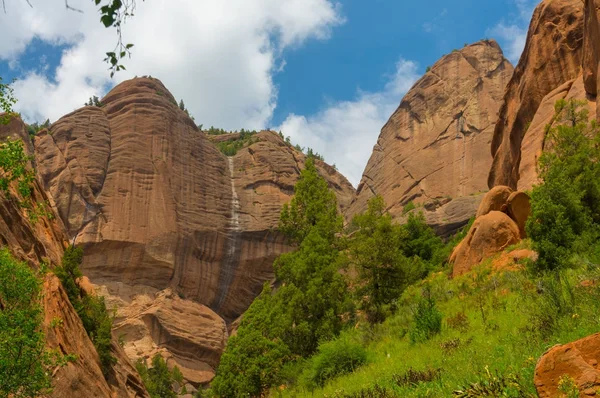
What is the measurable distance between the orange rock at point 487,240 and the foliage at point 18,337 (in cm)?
1869

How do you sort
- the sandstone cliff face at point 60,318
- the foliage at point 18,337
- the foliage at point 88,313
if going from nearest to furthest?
1. the foliage at point 18,337
2. the sandstone cliff face at point 60,318
3. the foliage at point 88,313

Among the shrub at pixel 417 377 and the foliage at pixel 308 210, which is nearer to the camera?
the shrub at pixel 417 377

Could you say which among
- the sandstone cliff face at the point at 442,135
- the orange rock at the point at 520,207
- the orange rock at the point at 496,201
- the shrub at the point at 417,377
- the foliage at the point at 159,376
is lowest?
the foliage at the point at 159,376

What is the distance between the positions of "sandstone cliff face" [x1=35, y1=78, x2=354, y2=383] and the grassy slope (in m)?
37.5

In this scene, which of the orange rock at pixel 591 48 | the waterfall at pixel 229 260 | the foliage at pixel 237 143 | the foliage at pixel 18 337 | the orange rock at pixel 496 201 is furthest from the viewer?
the foliage at pixel 237 143

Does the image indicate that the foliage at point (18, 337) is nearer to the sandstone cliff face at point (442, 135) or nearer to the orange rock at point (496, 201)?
the orange rock at point (496, 201)

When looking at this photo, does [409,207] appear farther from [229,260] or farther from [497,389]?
[497,389]

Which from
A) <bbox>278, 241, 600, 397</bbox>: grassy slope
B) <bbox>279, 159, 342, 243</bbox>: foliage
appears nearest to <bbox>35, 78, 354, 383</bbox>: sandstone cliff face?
<bbox>279, 159, 342, 243</bbox>: foliage

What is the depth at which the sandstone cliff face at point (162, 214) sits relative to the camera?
174 feet

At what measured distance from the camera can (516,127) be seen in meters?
37.2

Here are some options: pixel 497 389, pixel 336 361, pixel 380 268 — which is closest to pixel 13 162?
pixel 497 389

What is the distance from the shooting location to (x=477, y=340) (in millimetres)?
10023

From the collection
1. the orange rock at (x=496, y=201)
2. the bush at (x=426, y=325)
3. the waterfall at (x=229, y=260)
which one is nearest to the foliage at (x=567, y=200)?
the orange rock at (x=496, y=201)

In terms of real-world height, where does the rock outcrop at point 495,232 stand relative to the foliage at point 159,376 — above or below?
above
